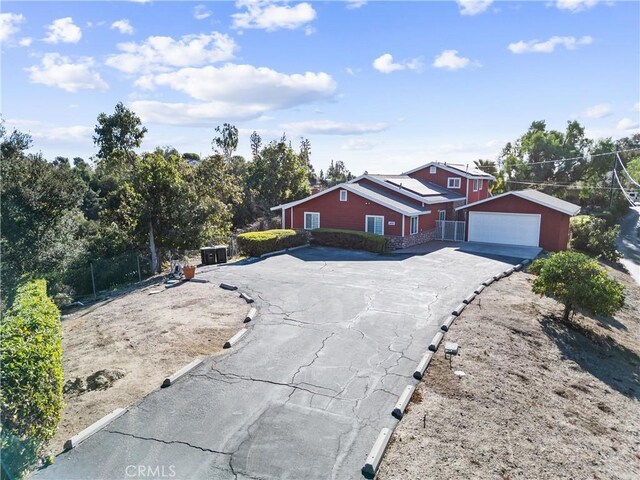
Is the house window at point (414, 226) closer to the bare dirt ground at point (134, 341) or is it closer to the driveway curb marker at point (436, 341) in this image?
the bare dirt ground at point (134, 341)

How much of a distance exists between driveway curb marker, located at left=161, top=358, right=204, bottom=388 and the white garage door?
2419 cm

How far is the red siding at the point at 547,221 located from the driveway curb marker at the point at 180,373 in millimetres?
24493

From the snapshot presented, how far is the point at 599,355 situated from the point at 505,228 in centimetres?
1699

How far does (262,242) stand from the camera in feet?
75.1

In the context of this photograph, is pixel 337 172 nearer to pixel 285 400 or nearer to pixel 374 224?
pixel 374 224

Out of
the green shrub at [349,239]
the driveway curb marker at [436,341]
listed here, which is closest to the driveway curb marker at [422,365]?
the driveway curb marker at [436,341]

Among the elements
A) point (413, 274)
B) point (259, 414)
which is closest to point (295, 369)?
point (259, 414)

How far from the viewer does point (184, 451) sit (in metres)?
6.32

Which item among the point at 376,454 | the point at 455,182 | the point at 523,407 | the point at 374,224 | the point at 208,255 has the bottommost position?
the point at 523,407

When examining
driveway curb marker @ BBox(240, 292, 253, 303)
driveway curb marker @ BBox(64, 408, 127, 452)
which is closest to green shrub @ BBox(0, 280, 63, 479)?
driveway curb marker @ BBox(64, 408, 127, 452)

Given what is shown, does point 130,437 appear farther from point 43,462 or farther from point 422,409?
point 422,409

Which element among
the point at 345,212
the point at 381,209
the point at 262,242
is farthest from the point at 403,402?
the point at 345,212

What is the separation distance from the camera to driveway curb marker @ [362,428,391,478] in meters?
5.96

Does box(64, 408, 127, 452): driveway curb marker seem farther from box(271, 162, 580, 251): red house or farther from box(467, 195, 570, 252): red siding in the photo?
box(467, 195, 570, 252): red siding
